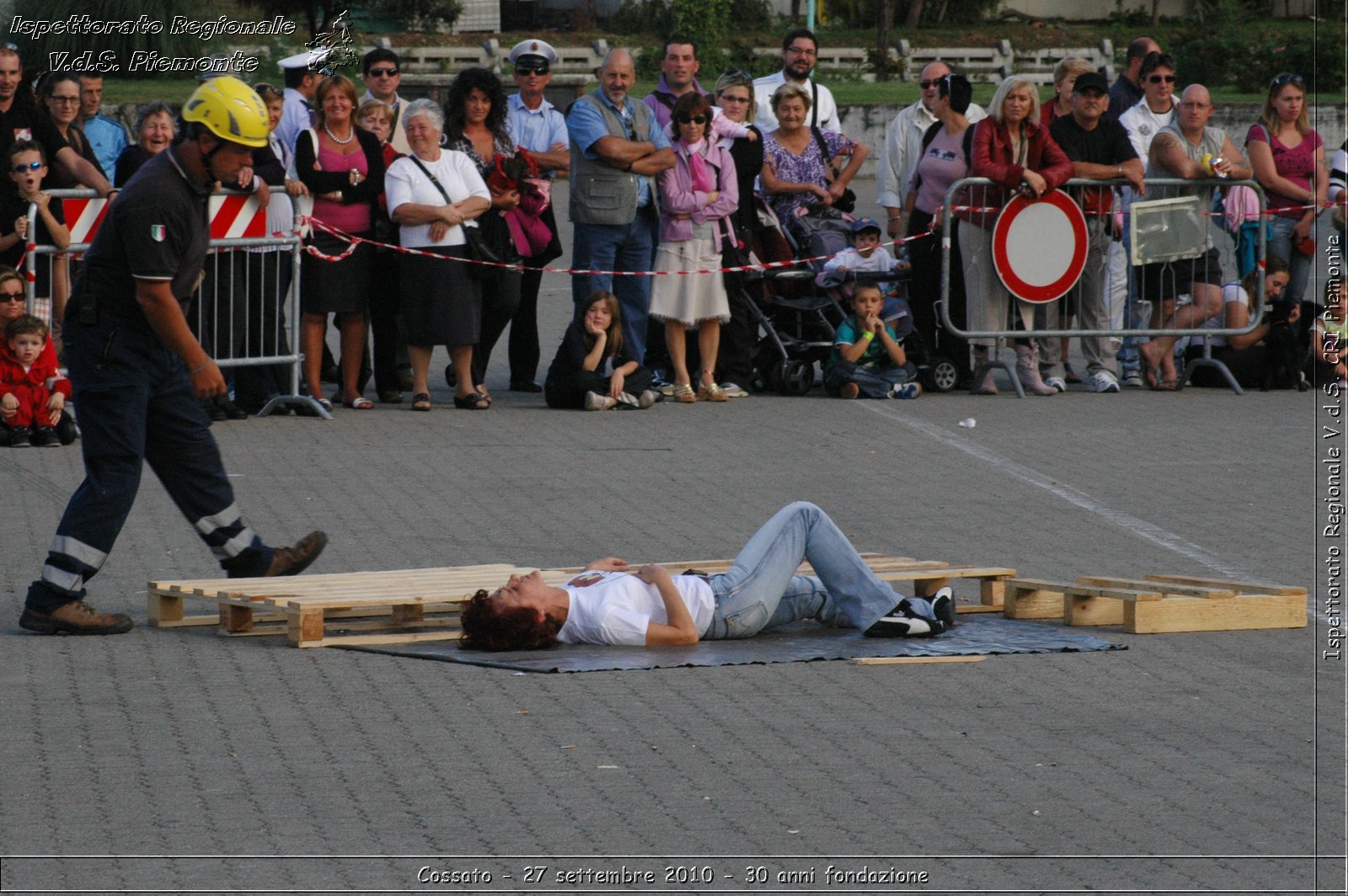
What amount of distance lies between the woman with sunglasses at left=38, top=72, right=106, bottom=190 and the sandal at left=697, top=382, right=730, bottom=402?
14.6 feet

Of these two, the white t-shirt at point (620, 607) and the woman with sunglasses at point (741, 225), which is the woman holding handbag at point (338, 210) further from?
the white t-shirt at point (620, 607)

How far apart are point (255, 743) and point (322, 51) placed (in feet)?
29.9

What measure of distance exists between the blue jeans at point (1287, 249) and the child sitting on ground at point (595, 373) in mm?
5115

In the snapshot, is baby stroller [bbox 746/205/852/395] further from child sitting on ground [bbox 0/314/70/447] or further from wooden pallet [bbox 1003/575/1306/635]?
wooden pallet [bbox 1003/575/1306/635]

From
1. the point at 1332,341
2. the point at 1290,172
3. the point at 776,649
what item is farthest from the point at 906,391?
the point at 776,649

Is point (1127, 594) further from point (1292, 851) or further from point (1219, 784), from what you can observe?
point (1292, 851)

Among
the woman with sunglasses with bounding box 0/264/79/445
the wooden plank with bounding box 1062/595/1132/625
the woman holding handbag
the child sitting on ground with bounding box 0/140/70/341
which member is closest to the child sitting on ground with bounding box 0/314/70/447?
the woman with sunglasses with bounding box 0/264/79/445

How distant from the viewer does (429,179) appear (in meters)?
12.9

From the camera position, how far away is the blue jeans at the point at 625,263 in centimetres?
1352

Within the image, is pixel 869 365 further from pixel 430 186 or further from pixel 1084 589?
pixel 1084 589

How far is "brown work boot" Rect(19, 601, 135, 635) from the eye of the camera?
292 inches

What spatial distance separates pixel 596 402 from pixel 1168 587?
614cm

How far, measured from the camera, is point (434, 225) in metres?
12.8

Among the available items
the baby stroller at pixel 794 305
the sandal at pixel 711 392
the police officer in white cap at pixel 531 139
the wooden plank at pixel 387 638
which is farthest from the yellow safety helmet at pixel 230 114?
the baby stroller at pixel 794 305
